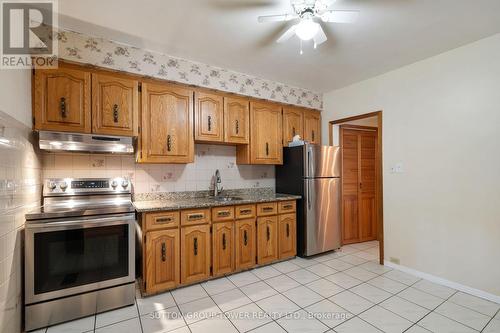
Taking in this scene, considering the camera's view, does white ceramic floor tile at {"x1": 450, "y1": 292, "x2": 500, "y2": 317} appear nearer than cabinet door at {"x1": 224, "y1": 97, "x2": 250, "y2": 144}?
Yes

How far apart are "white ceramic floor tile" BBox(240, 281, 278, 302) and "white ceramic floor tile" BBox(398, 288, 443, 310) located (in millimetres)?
1266

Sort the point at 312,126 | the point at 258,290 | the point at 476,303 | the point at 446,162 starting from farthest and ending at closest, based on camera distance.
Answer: the point at 312,126 < the point at 446,162 < the point at 258,290 < the point at 476,303

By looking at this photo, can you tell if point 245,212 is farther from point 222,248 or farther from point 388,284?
point 388,284

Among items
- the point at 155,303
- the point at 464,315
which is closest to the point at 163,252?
the point at 155,303

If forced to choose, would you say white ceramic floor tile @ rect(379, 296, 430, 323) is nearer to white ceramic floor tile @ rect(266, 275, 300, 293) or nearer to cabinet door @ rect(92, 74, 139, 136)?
white ceramic floor tile @ rect(266, 275, 300, 293)

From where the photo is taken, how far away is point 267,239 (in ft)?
9.92

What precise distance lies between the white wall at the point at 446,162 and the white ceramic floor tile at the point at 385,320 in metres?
1.05

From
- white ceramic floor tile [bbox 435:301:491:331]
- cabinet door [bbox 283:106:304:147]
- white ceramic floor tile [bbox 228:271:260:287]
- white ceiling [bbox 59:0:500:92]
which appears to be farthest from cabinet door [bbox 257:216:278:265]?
white ceiling [bbox 59:0:500:92]

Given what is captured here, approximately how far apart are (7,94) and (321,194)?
10.6ft

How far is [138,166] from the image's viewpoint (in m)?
2.70

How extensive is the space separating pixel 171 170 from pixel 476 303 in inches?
132

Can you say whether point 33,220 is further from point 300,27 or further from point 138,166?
point 300,27

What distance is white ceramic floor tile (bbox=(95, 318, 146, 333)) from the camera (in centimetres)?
177

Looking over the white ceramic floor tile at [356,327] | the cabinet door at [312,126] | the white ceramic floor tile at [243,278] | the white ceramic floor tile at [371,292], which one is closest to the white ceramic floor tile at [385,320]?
the white ceramic floor tile at [356,327]
